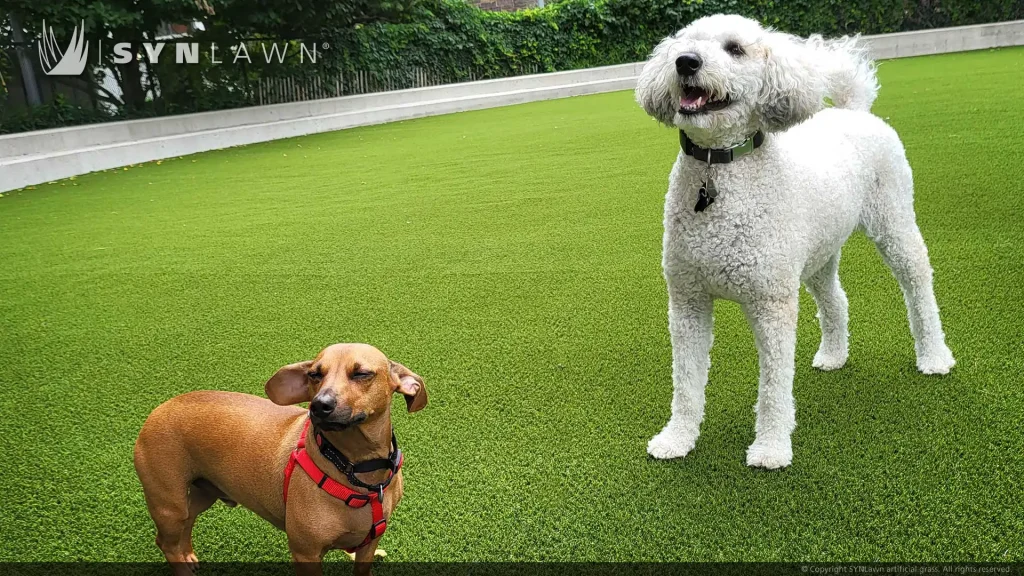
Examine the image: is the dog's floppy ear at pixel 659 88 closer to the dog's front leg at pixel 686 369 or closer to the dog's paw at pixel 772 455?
the dog's front leg at pixel 686 369

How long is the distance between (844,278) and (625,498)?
7.72ft

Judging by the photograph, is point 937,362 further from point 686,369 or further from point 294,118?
point 294,118

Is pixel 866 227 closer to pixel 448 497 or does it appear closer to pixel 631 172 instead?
pixel 448 497

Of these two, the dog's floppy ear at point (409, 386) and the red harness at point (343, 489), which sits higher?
the dog's floppy ear at point (409, 386)

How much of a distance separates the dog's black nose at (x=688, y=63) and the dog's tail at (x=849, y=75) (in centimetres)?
92

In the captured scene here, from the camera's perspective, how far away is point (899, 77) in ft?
41.1

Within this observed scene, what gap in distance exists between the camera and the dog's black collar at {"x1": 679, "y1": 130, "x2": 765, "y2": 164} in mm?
2254

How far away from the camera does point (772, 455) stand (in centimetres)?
239

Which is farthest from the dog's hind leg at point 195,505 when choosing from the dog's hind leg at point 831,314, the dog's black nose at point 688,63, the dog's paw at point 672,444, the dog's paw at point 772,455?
the dog's hind leg at point 831,314

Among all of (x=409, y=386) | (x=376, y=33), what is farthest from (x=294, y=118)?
(x=409, y=386)

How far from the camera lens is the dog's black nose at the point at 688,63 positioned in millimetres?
2098

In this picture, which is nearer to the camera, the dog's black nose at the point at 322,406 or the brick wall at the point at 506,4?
the dog's black nose at the point at 322,406

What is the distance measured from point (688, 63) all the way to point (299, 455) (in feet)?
5.19

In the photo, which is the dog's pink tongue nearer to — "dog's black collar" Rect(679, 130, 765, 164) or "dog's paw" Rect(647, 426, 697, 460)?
"dog's black collar" Rect(679, 130, 765, 164)
